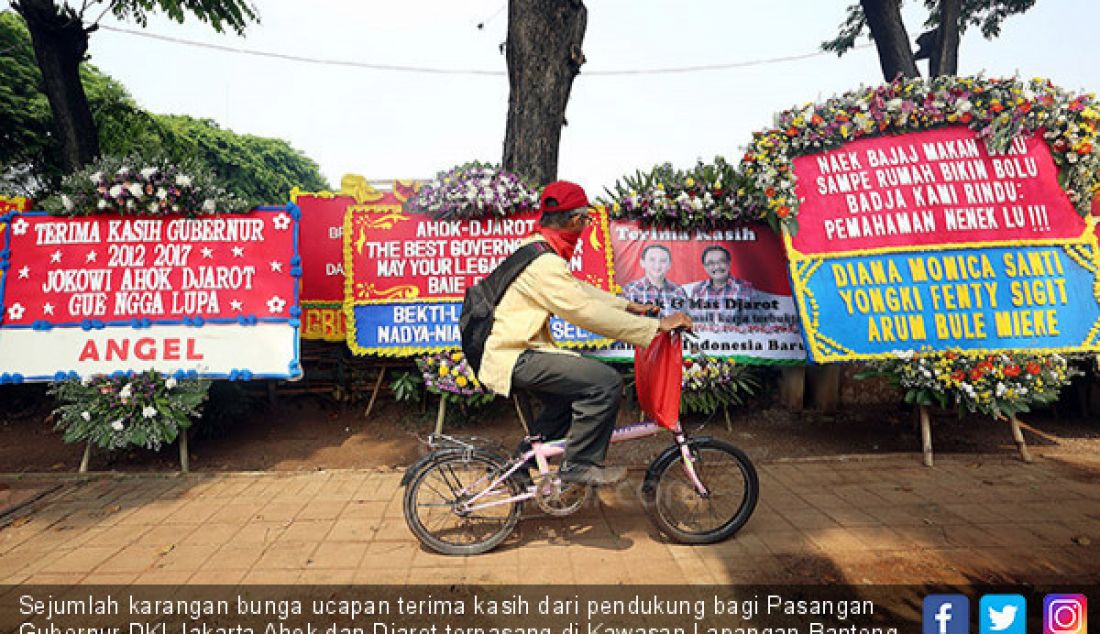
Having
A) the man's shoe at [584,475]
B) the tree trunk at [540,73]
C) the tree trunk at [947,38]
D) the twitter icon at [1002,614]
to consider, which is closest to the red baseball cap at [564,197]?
the man's shoe at [584,475]

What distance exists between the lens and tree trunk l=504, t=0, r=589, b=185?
6.84 metres

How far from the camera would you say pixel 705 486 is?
10.6ft

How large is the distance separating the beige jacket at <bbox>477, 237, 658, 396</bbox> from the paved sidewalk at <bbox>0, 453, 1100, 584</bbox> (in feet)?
3.60

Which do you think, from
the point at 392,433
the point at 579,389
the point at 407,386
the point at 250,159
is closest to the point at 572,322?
the point at 579,389

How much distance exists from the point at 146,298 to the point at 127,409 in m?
0.98

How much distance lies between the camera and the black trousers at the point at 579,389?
2955mm

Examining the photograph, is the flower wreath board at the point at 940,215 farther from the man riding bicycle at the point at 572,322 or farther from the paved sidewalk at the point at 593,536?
the man riding bicycle at the point at 572,322

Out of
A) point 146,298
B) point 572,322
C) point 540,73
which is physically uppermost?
point 540,73

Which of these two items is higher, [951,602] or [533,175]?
[533,175]

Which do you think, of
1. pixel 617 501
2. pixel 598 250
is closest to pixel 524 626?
pixel 617 501

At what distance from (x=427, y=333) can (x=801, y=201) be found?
3679 mm

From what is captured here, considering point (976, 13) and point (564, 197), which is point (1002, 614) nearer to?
point (564, 197)

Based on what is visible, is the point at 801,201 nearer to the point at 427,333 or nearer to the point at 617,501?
the point at 617,501

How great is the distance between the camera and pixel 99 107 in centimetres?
1149
